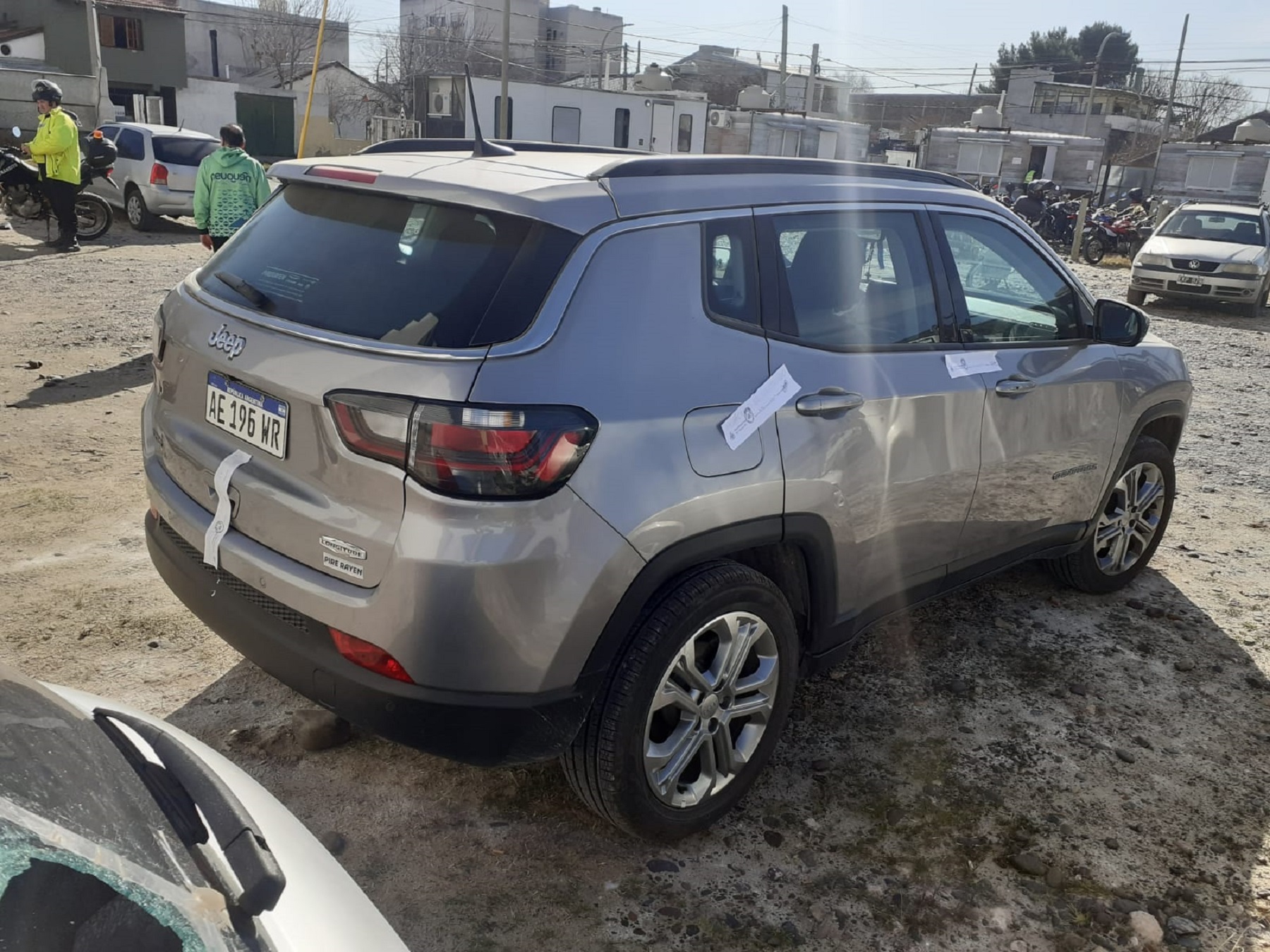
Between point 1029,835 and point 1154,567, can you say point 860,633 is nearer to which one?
point 1029,835

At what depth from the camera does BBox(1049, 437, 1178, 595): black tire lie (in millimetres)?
4559

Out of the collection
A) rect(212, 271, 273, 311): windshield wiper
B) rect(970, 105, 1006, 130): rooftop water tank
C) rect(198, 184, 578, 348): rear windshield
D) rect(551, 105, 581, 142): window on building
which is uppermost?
rect(970, 105, 1006, 130): rooftop water tank

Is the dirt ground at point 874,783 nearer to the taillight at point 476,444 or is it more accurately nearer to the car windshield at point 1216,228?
the taillight at point 476,444

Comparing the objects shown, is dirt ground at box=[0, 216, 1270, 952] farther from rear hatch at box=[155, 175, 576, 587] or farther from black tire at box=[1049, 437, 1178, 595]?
rear hatch at box=[155, 175, 576, 587]

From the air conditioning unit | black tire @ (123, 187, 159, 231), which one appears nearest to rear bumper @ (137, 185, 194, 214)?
black tire @ (123, 187, 159, 231)

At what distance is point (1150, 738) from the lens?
3.64 meters

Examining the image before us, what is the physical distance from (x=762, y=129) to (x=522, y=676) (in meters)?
41.9


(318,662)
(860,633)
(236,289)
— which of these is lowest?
(860,633)

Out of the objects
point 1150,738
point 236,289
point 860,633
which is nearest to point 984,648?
point 1150,738

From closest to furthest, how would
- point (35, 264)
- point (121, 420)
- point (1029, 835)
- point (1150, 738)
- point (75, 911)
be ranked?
point (75, 911), point (1029, 835), point (1150, 738), point (121, 420), point (35, 264)

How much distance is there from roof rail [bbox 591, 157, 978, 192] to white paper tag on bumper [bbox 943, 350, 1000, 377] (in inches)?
25.3

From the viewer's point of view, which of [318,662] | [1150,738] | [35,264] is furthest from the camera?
[35,264]

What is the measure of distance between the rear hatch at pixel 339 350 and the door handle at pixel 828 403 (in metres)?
0.82

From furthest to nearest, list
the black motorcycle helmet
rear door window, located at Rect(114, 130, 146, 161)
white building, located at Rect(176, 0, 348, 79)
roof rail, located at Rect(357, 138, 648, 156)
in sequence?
white building, located at Rect(176, 0, 348, 79), rear door window, located at Rect(114, 130, 146, 161), the black motorcycle helmet, roof rail, located at Rect(357, 138, 648, 156)
